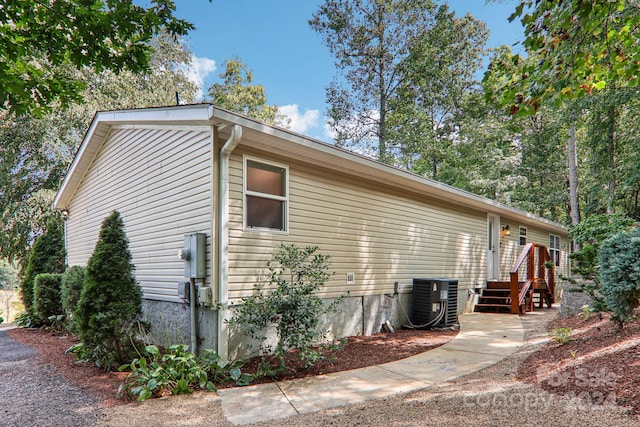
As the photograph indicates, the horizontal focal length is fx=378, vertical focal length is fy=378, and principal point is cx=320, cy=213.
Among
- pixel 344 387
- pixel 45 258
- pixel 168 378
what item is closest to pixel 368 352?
pixel 344 387

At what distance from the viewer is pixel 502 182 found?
54.7ft

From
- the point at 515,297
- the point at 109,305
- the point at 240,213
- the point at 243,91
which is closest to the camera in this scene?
the point at 109,305

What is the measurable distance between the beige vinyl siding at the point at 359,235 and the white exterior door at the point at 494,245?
1.38 metres

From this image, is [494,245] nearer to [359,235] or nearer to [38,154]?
[359,235]

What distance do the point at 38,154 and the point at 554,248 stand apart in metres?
19.8

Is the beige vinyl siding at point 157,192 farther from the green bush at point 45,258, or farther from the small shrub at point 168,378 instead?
the green bush at point 45,258

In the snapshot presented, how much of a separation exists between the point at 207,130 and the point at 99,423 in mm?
3458

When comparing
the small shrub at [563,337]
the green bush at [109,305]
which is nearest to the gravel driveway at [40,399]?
the green bush at [109,305]

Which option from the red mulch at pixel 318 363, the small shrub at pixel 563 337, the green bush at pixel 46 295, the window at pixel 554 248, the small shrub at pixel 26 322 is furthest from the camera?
the window at pixel 554 248

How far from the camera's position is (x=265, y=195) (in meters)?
5.55

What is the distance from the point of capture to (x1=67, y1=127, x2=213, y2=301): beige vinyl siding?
17.2 ft

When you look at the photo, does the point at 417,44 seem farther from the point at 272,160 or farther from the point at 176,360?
the point at 176,360

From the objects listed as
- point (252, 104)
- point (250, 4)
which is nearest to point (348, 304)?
point (250, 4)

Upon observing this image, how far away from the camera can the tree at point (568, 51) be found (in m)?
3.40
